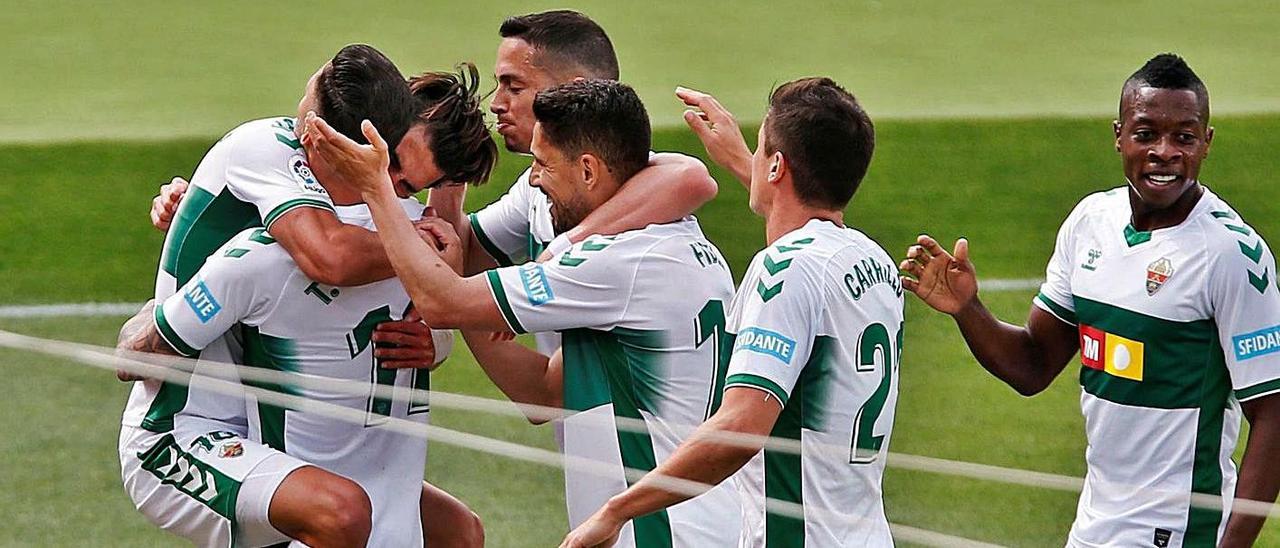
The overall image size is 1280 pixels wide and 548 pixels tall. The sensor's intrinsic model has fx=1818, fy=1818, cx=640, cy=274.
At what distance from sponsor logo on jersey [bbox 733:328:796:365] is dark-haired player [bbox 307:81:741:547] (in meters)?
0.37

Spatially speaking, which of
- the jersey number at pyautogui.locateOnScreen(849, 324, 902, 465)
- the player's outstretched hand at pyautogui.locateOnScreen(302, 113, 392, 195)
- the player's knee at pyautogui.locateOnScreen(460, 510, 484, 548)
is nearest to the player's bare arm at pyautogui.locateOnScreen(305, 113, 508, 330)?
the player's outstretched hand at pyautogui.locateOnScreen(302, 113, 392, 195)

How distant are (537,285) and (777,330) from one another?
0.58m

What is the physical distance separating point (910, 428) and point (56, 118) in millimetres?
7844

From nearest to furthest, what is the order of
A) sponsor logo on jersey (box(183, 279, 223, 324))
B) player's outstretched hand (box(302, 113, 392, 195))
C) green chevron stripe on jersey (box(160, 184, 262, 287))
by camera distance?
player's outstretched hand (box(302, 113, 392, 195)) < sponsor logo on jersey (box(183, 279, 223, 324)) < green chevron stripe on jersey (box(160, 184, 262, 287))

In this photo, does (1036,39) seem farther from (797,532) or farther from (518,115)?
(797,532)

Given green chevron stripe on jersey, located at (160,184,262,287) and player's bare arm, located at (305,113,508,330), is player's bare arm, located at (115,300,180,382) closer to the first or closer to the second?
green chevron stripe on jersey, located at (160,184,262,287)

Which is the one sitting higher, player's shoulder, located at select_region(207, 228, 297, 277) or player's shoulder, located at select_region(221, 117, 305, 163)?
player's shoulder, located at select_region(221, 117, 305, 163)

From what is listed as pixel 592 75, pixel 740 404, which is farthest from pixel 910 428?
pixel 740 404

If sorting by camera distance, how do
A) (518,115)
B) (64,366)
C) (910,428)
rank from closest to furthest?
(518,115) → (910,428) → (64,366)

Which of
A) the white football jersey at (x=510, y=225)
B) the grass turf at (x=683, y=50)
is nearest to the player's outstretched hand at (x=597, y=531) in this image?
the white football jersey at (x=510, y=225)

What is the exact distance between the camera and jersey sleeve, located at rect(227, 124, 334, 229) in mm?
4105

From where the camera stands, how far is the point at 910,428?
7.78 m

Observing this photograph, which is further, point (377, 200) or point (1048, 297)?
point (1048, 297)

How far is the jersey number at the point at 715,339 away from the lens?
4062 millimetres
